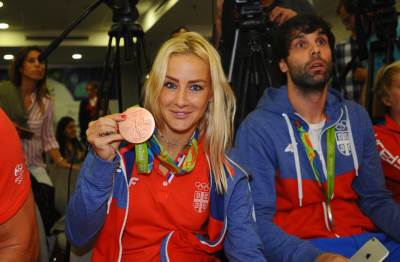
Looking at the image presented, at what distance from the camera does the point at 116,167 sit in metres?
1.36

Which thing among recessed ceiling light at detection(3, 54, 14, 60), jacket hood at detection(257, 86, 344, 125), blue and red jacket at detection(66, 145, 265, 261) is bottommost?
blue and red jacket at detection(66, 145, 265, 261)

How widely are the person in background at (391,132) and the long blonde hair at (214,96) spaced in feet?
2.76

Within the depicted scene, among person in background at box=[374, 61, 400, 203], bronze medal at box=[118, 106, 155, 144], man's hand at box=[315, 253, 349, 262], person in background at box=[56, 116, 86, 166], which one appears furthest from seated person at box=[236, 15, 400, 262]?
person in background at box=[56, 116, 86, 166]

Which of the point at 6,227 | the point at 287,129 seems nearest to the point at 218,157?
the point at 287,129

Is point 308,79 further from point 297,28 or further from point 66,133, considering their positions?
point 66,133

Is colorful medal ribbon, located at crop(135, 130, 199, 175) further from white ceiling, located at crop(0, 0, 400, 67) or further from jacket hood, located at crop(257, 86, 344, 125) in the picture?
white ceiling, located at crop(0, 0, 400, 67)

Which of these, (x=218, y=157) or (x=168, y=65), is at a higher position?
(x=168, y=65)

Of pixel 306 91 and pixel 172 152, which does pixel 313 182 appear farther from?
pixel 172 152

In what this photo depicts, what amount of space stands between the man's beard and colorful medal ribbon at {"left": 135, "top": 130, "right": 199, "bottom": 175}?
1.82 ft

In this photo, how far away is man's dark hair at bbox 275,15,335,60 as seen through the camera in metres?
1.89

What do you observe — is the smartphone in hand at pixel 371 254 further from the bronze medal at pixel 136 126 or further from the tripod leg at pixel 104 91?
the tripod leg at pixel 104 91

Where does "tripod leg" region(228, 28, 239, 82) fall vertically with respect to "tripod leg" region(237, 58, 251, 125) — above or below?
above

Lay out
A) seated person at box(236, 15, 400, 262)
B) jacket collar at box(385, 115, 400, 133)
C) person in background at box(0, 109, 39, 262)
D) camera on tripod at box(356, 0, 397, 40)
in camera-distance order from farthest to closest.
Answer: camera on tripod at box(356, 0, 397, 40), jacket collar at box(385, 115, 400, 133), seated person at box(236, 15, 400, 262), person in background at box(0, 109, 39, 262)

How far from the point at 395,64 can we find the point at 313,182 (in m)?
0.77
